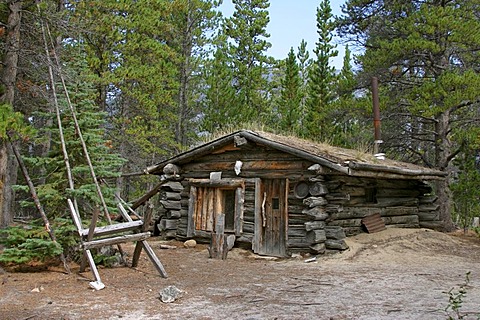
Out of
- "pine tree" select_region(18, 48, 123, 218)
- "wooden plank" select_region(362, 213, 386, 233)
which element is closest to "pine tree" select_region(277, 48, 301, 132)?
"wooden plank" select_region(362, 213, 386, 233)

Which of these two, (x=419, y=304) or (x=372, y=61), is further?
(x=372, y=61)

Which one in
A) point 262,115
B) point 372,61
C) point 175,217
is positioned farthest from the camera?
point 262,115

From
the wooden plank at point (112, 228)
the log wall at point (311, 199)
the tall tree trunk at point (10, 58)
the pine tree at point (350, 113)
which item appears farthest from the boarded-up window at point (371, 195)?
the tall tree trunk at point (10, 58)

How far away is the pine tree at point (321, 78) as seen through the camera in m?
21.2

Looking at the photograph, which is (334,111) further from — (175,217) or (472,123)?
(175,217)

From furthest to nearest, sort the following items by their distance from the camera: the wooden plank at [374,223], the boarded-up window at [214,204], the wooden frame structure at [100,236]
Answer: the wooden plank at [374,223]
the boarded-up window at [214,204]
the wooden frame structure at [100,236]

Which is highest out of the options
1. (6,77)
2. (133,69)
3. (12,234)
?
(133,69)

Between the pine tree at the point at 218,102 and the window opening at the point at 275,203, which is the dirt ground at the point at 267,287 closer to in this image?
the window opening at the point at 275,203

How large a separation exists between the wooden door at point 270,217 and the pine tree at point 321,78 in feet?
29.8

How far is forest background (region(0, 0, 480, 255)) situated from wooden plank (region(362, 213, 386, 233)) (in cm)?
311

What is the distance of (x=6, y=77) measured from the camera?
28.5ft

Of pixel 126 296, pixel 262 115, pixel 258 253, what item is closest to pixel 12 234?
pixel 126 296

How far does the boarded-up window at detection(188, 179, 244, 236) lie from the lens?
40.7 ft

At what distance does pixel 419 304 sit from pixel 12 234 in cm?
699
